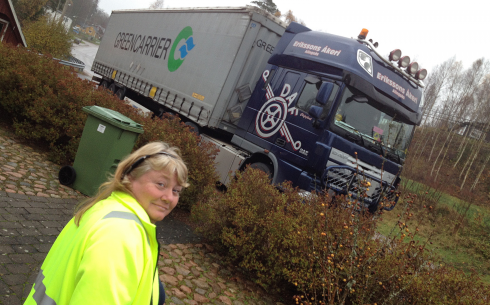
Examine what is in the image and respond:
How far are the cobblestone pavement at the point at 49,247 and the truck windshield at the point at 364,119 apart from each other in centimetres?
329

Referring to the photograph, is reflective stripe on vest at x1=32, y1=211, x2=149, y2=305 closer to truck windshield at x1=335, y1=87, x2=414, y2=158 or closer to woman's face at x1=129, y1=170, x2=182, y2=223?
woman's face at x1=129, y1=170, x2=182, y2=223

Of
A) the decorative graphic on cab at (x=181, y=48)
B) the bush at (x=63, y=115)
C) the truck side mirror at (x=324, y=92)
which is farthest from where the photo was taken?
the decorative graphic on cab at (x=181, y=48)

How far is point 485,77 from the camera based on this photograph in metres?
37.7

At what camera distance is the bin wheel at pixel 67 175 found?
5.14m

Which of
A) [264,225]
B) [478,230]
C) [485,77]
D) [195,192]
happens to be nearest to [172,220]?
[195,192]

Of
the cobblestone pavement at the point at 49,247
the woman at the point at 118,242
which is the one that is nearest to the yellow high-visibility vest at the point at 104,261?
the woman at the point at 118,242

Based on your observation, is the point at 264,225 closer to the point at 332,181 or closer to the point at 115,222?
the point at 332,181

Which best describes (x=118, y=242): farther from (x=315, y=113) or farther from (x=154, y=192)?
(x=315, y=113)

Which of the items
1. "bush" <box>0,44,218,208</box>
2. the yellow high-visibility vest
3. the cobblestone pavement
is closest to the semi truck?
"bush" <box>0,44,218,208</box>

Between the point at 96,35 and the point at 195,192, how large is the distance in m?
112

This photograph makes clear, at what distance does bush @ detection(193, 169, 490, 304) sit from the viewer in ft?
10.8

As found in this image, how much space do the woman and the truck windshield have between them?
16.9 ft

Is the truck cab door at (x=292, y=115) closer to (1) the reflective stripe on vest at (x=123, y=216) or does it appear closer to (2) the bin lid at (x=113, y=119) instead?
(2) the bin lid at (x=113, y=119)

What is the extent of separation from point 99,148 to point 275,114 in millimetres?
3478
